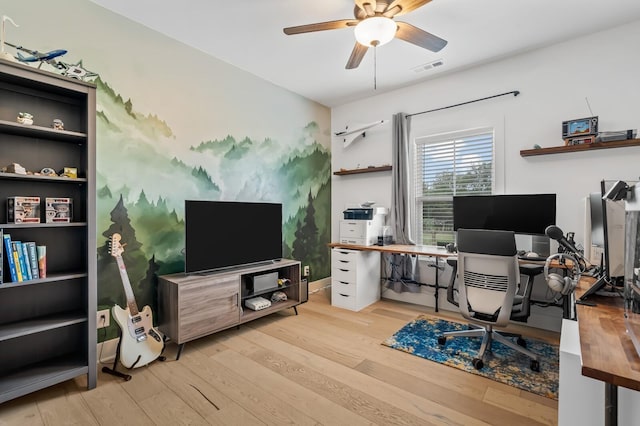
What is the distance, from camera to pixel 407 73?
341 cm

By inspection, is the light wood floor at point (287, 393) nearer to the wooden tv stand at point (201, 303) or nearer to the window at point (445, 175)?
the wooden tv stand at point (201, 303)

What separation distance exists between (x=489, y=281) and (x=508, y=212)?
100cm

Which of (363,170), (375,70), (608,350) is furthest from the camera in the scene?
(363,170)

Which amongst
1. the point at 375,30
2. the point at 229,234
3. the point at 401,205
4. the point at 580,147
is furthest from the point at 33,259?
the point at 580,147

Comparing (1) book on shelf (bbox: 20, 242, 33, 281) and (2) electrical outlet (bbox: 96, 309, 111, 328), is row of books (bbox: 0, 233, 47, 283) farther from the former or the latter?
(2) electrical outlet (bbox: 96, 309, 111, 328)

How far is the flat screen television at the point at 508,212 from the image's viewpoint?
A: 2.73 m

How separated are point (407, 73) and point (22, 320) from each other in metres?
3.96

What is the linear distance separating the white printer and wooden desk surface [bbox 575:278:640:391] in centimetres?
233

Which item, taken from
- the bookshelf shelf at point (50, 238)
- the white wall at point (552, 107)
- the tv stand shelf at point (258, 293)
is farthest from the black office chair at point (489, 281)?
the bookshelf shelf at point (50, 238)

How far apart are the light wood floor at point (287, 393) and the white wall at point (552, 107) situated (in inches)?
76.6

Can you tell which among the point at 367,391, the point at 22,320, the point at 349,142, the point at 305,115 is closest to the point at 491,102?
the point at 349,142

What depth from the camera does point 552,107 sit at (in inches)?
112

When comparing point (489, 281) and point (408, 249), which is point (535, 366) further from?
point (408, 249)

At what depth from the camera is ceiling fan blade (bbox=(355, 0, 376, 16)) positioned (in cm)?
191
